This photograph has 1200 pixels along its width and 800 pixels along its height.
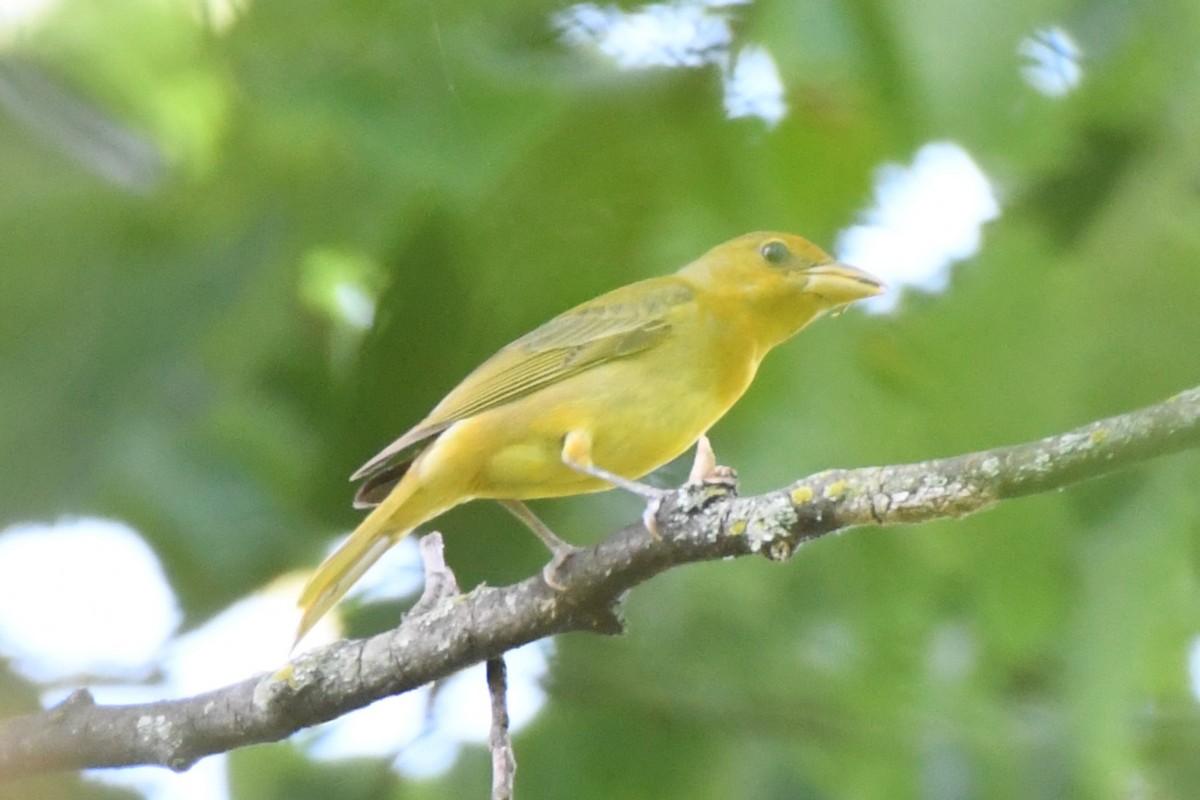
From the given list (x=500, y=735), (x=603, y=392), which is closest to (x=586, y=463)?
(x=603, y=392)

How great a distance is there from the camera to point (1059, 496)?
10.8 ft

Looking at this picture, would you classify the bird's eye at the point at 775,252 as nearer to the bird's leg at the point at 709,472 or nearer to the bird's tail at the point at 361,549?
the bird's leg at the point at 709,472

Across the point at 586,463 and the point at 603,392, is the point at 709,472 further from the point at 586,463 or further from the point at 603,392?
the point at 603,392

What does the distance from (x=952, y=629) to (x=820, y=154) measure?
171 cm

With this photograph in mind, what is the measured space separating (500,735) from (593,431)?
2.81 feet

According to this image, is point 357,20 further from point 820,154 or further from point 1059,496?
point 1059,496

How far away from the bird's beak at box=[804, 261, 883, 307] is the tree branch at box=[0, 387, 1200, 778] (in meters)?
0.93

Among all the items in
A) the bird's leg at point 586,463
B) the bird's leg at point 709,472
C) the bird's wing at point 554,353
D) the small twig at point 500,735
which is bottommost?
the small twig at point 500,735

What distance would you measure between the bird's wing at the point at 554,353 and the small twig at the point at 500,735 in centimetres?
44

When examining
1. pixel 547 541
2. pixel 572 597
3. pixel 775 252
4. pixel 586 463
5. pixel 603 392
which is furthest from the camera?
pixel 603 392

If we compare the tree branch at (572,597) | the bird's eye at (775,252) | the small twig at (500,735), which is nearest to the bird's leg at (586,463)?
the tree branch at (572,597)

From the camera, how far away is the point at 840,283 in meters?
3.08

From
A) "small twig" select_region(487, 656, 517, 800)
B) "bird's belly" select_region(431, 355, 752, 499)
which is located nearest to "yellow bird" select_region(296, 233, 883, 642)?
"bird's belly" select_region(431, 355, 752, 499)

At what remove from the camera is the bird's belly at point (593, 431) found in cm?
304
